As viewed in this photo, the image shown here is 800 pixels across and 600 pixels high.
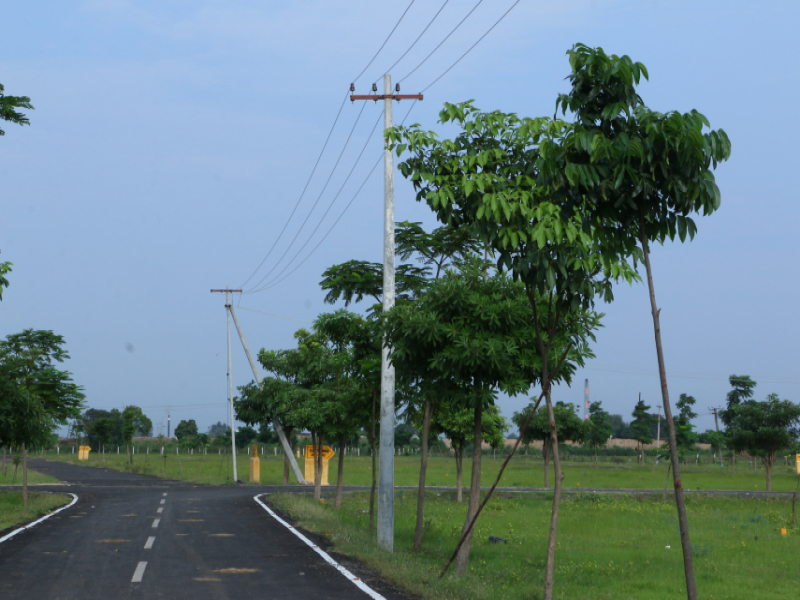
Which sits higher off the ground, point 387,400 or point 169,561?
point 387,400

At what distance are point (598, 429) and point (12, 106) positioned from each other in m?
78.8

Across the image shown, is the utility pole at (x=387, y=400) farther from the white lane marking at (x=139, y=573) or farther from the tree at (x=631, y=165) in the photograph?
the tree at (x=631, y=165)

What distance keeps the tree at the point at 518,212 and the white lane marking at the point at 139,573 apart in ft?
22.2

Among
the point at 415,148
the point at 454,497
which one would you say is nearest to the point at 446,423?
the point at 454,497

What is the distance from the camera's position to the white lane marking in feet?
41.9

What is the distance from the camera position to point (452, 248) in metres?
18.1

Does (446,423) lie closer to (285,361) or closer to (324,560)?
(285,361)

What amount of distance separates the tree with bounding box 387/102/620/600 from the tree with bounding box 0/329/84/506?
19033mm

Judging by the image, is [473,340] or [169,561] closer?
[473,340]

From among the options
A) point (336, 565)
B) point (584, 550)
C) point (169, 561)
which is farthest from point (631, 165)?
point (584, 550)

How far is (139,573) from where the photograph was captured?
1347 cm

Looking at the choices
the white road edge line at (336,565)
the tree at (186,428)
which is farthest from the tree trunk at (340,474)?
the tree at (186,428)

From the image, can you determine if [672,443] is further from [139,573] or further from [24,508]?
[24,508]

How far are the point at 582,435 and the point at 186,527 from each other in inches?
1390
